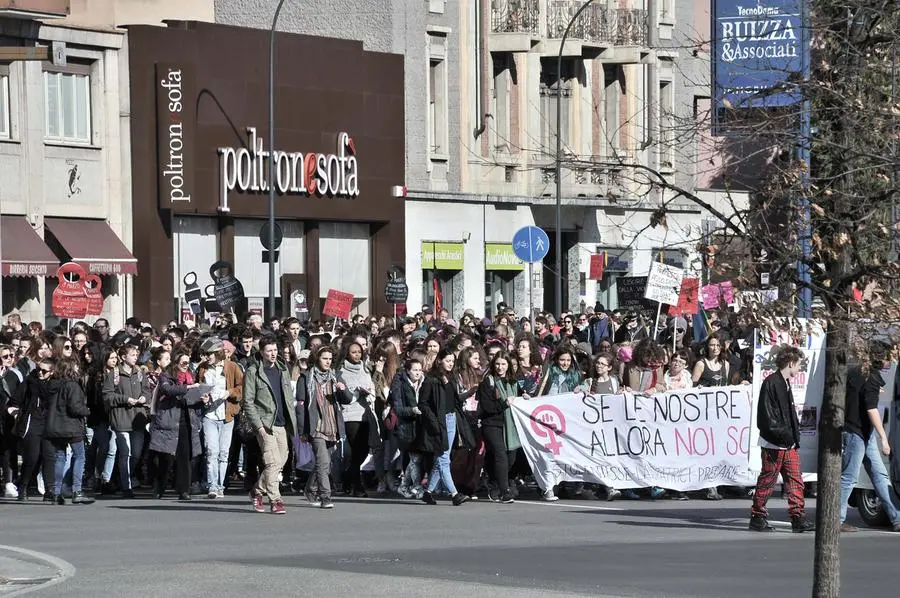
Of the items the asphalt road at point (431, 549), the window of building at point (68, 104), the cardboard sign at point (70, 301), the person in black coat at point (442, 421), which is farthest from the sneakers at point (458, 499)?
the window of building at point (68, 104)

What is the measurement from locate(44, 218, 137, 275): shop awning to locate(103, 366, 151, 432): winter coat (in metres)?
18.1

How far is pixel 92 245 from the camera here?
4141 centimetres

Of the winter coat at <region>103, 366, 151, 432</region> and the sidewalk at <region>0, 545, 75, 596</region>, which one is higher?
the winter coat at <region>103, 366, 151, 432</region>

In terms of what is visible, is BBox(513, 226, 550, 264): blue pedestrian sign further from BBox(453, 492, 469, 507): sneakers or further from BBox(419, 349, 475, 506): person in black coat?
BBox(453, 492, 469, 507): sneakers

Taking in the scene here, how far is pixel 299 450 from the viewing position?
21.7 meters

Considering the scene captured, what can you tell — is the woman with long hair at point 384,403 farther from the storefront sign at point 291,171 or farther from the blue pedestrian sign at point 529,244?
the storefront sign at point 291,171

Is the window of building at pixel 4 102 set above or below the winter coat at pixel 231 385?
above

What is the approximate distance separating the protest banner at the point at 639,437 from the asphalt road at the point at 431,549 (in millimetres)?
418

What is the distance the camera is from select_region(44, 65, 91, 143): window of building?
41688 millimetres

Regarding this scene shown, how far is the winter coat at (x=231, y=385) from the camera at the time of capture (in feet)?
73.6

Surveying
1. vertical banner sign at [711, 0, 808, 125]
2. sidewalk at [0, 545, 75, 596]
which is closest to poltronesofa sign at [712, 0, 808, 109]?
vertical banner sign at [711, 0, 808, 125]

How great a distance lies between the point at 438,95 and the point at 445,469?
102 feet

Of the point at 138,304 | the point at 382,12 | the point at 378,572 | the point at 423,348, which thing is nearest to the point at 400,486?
the point at 423,348

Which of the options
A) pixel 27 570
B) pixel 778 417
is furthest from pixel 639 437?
pixel 27 570
